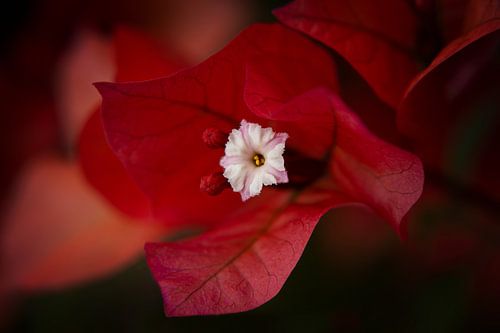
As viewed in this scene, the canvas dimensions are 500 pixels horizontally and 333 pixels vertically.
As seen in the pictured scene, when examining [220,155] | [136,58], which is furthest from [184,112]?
[136,58]

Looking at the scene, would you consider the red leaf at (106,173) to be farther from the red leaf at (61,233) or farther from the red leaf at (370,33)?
the red leaf at (370,33)

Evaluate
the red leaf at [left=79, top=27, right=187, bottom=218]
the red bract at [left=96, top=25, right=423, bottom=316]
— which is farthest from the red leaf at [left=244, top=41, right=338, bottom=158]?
the red leaf at [left=79, top=27, right=187, bottom=218]

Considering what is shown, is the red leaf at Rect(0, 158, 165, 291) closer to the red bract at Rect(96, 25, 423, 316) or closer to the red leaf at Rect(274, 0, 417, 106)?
the red bract at Rect(96, 25, 423, 316)

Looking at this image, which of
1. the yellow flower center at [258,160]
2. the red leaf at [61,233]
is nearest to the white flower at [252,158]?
the yellow flower center at [258,160]

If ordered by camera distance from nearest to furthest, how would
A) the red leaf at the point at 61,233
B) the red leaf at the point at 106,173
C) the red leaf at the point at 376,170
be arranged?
the red leaf at the point at 376,170, the red leaf at the point at 106,173, the red leaf at the point at 61,233

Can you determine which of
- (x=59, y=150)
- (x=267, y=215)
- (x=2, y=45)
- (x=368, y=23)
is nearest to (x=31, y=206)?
(x=59, y=150)

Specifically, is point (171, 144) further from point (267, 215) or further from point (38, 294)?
point (38, 294)

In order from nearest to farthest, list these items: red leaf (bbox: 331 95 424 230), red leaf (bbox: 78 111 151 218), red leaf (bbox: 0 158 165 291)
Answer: red leaf (bbox: 331 95 424 230)
red leaf (bbox: 78 111 151 218)
red leaf (bbox: 0 158 165 291)
